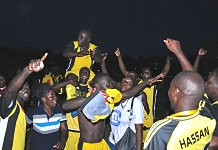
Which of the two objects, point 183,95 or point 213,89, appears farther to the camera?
point 213,89

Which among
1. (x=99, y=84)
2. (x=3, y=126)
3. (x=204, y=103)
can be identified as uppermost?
(x=99, y=84)

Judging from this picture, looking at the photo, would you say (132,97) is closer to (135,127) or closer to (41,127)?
(135,127)

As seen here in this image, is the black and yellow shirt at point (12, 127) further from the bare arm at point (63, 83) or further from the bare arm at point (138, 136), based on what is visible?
the bare arm at point (138, 136)

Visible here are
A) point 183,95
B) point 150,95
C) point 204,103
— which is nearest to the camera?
point 183,95

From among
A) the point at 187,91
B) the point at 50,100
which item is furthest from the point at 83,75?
the point at 187,91

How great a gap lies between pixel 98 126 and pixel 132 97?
0.70 meters

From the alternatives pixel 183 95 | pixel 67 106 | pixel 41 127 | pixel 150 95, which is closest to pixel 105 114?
pixel 67 106

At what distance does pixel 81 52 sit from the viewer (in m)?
5.54

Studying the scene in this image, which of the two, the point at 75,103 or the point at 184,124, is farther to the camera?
the point at 75,103

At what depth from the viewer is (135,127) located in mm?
4395

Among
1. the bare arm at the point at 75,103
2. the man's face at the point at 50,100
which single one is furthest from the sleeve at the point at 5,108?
the man's face at the point at 50,100

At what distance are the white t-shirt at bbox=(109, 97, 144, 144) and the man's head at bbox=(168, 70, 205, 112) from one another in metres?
1.80

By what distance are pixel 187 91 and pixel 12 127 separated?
2.13 meters

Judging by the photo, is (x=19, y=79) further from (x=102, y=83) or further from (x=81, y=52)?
(x=81, y=52)
